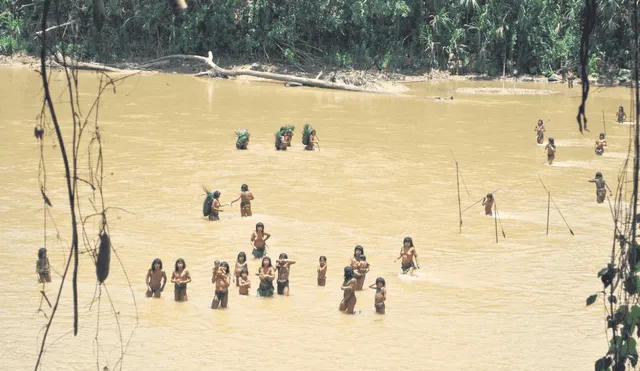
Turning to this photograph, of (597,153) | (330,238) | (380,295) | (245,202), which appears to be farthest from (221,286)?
(597,153)

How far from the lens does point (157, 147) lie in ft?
73.9

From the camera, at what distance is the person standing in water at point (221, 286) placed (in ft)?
36.3

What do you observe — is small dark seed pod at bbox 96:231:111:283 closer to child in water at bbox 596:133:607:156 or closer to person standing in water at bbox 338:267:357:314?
person standing in water at bbox 338:267:357:314

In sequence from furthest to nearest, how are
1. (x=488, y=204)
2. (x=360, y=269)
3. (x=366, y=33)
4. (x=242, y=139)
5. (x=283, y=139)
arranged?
1. (x=366, y=33)
2. (x=283, y=139)
3. (x=242, y=139)
4. (x=488, y=204)
5. (x=360, y=269)

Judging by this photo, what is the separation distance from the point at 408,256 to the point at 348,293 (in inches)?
76.4

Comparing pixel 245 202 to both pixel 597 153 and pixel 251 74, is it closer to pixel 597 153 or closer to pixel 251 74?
pixel 597 153

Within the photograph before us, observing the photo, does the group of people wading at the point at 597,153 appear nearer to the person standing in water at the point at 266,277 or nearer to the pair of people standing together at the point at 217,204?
the pair of people standing together at the point at 217,204

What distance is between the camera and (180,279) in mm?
11430

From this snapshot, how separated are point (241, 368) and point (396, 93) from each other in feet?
85.9

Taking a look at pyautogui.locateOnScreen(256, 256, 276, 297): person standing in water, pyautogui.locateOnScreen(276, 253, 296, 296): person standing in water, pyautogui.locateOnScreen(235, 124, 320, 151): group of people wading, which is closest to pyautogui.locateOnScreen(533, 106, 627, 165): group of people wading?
pyautogui.locateOnScreen(235, 124, 320, 151): group of people wading

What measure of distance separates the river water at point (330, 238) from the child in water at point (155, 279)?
7.2 inches

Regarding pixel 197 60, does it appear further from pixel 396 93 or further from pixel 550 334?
pixel 550 334

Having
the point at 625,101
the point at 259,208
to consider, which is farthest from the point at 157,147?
the point at 625,101

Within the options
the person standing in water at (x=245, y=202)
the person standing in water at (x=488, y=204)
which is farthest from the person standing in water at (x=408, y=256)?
the person standing in water at (x=245, y=202)
